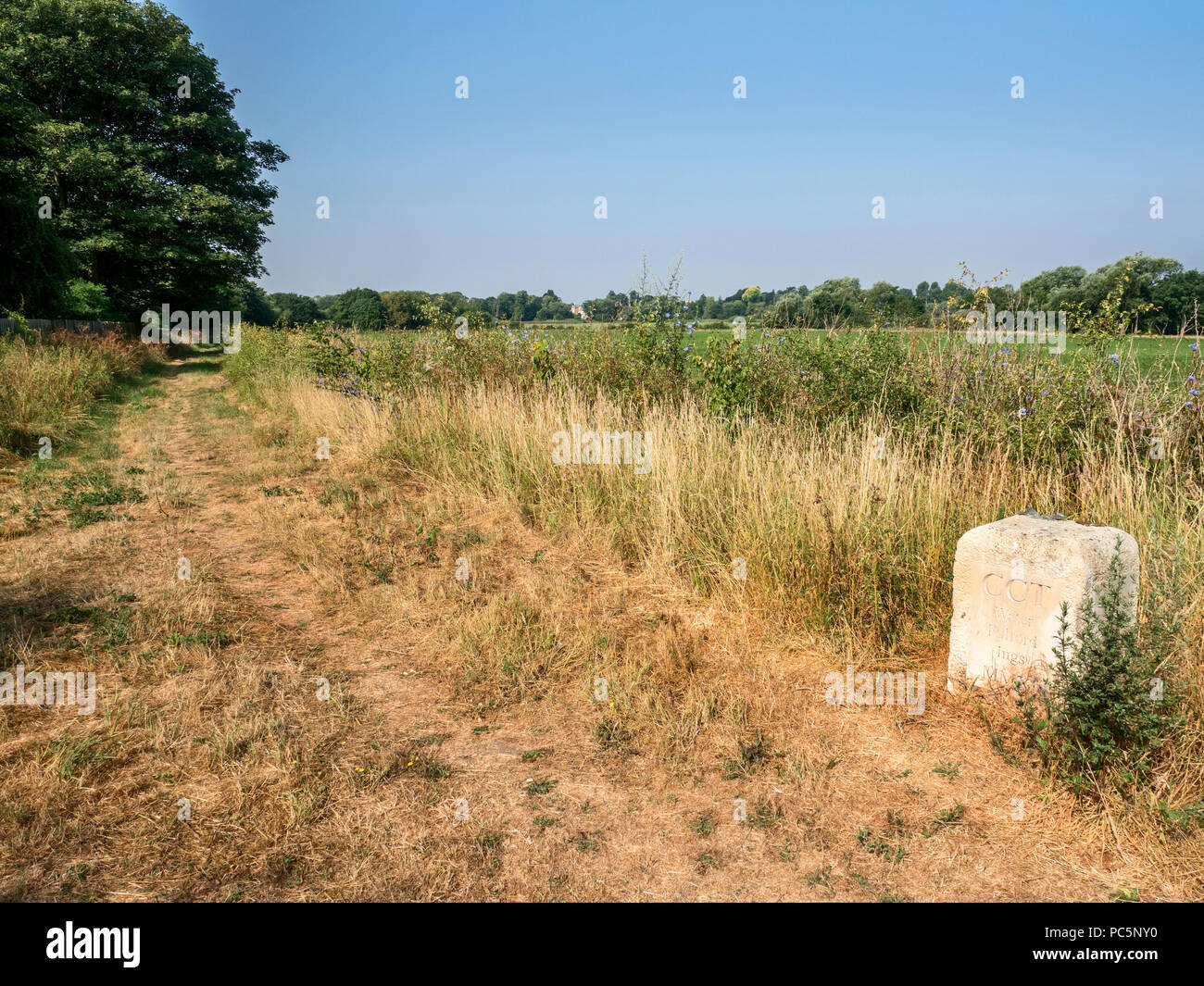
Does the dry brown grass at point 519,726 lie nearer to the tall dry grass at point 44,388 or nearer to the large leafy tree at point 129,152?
the tall dry grass at point 44,388

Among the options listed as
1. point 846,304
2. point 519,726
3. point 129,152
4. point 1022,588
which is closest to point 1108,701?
point 1022,588

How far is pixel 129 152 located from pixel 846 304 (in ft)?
92.1

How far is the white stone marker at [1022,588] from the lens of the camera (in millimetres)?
3139

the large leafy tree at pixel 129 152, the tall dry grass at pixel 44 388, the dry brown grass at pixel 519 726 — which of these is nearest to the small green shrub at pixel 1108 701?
the dry brown grass at pixel 519 726

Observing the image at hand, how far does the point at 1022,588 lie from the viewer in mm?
3342

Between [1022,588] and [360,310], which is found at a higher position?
[360,310]

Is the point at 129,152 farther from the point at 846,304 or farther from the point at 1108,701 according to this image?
the point at 1108,701

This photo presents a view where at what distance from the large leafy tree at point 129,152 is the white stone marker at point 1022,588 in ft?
83.0

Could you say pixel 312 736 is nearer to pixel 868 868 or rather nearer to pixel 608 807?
pixel 608 807

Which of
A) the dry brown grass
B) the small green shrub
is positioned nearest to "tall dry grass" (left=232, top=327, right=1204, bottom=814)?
the dry brown grass

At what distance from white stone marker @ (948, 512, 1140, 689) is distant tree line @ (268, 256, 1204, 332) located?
4159 millimetres

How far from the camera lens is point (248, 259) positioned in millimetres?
31406
